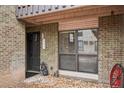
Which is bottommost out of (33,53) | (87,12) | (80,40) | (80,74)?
(80,74)

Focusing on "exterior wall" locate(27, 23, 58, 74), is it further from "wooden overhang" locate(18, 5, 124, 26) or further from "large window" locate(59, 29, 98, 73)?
"wooden overhang" locate(18, 5, 124, 26)

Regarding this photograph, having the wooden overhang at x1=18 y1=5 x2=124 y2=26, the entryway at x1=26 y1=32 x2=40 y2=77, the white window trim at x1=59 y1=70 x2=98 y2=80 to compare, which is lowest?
the white window trim at x1=59 y1=70 x2=98 y2=80

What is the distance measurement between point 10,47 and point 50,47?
2021mm

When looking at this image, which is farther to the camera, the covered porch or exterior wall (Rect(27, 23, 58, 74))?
exterior wall (Rect(27, 23, 58, 74))

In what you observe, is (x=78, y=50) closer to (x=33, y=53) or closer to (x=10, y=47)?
(x=10, y=47)

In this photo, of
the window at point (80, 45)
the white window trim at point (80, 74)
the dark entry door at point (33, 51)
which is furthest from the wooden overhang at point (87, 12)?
the white window trim at point (80, 74)

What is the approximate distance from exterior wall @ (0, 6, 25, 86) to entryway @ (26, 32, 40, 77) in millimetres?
1859

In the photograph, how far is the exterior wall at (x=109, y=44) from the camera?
625 centimetres

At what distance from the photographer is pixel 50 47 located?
826cm

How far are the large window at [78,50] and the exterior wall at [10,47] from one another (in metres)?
1.66

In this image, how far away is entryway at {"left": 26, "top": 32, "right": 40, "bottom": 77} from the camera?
8984 mm

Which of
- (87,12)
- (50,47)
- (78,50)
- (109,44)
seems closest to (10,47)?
(50,47)

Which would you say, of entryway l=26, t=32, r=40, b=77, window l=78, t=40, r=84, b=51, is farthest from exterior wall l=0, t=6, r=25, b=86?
window l=78, t=40, r=84, b=51

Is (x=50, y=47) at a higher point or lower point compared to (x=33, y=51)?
higher
